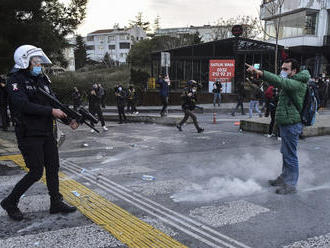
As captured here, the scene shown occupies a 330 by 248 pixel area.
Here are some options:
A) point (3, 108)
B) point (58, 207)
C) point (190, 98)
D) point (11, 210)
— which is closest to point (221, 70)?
point (190, 98)

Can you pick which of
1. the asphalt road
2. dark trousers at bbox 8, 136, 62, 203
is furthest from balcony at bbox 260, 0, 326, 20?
dark trousers at bbox 8, 136, 62, 203

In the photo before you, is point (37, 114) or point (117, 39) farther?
point (117, 39)

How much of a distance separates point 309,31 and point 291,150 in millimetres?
28168

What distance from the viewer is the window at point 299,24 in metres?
29.1

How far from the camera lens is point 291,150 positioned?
484cm

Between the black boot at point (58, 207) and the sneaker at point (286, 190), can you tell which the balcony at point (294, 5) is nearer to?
the sneaker at point (286, 190)

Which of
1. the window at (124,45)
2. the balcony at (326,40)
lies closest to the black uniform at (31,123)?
the balcony at (326,40)

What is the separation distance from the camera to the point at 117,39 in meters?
95.2

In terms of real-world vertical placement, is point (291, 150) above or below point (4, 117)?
above

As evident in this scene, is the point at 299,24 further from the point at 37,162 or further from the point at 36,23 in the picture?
the point at 37,162

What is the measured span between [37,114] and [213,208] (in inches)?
96.0

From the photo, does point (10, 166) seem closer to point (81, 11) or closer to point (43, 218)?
point (43, 218)

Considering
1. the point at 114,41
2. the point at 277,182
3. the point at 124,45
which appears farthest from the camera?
the point at 114,41

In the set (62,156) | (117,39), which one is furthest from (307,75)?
(117,39)
